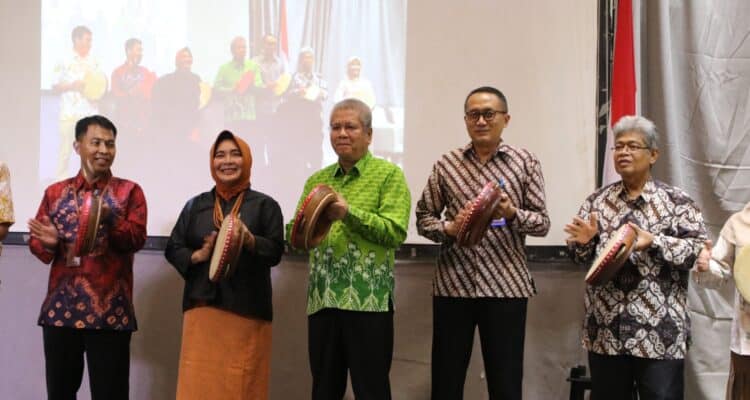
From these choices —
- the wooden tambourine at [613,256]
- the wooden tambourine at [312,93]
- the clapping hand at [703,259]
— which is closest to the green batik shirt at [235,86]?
the wooden tambourine at [312,93]

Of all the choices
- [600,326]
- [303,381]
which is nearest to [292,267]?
[303,381]

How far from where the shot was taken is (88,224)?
2.77m

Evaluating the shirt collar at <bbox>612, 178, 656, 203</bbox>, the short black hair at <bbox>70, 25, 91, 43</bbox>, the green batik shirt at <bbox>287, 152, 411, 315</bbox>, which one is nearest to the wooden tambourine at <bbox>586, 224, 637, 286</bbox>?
the shirt collar at <bbox>612, 178, 656, 203</bbox>

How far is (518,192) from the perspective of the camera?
9.00 feet

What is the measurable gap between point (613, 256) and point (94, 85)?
300cm

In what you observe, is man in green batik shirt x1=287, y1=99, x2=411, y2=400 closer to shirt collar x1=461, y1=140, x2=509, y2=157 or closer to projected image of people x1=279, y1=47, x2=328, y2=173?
shirt collar x1=461, y1=140, x2=509, y2=157

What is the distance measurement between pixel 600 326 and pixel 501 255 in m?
0.45

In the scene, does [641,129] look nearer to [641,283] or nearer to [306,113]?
[641,283]

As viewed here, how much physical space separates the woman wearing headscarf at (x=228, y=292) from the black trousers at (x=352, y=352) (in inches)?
9.8

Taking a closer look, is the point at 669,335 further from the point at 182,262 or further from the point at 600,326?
the point at 182,262

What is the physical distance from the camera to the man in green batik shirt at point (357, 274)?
2652 millimetres

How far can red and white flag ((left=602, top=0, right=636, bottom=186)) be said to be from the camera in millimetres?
3277

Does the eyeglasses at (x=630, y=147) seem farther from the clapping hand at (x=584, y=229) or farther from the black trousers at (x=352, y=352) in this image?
the black trousers at (x=352, y=352)

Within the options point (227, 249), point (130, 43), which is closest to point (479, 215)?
point (227, 249)
